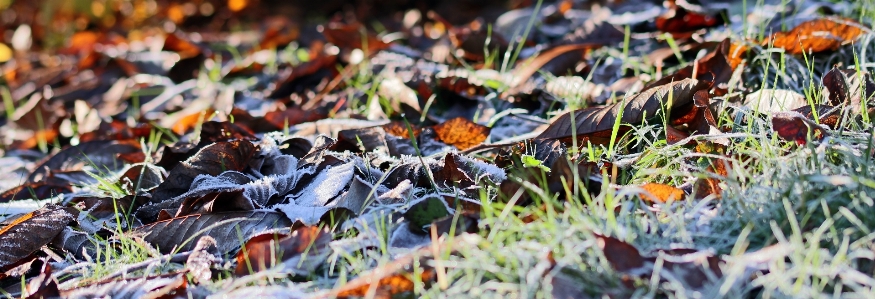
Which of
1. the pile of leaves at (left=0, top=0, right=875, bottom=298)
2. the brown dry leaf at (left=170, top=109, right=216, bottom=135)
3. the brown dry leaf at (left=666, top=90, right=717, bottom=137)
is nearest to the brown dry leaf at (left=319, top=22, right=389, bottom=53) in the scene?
the pile of leaves at (left=0, top=0, right=875, bottom=298)

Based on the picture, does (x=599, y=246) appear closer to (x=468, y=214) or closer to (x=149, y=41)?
(x=468, y=214)

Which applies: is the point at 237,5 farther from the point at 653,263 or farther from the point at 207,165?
the point at 653,263

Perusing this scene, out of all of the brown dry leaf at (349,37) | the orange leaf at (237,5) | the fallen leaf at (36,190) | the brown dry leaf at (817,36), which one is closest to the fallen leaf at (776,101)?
the brown dry leaf at (817,36)

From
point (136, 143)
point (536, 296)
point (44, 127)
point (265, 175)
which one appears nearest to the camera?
point (536, 296)

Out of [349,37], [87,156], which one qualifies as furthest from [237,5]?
[87,156]

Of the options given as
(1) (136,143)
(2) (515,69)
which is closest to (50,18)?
(1) (136,143)

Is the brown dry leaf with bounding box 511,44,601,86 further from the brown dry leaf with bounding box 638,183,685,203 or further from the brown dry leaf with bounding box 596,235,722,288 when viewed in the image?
the brown dry leaf with bounding box 596,235,722,288

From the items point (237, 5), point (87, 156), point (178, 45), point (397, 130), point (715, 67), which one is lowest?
point (237, 5)
